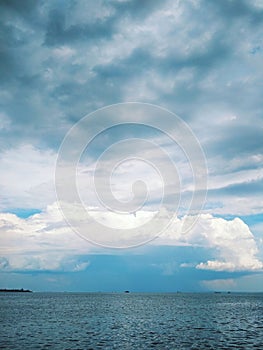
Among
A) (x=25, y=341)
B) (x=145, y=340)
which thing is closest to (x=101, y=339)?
(x=145, y=340)

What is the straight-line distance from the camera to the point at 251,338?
2532 inches

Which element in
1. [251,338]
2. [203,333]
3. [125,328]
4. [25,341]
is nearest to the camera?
[25,341]

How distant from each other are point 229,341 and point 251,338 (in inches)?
240

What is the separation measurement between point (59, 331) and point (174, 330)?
22.2 m

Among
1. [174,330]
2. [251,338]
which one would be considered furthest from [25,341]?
[251,338]

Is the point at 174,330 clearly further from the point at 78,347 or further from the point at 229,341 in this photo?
the point at 78,347

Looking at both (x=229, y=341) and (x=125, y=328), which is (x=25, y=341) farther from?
(x=229, y=341)

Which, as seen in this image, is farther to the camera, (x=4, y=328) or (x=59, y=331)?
(x=4, y=328)

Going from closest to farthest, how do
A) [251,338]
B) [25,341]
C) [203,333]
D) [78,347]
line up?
1. [78,347]
2. [25,341]
3. [251,338]
4. [203,333]

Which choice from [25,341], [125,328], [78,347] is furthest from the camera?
[125,328]

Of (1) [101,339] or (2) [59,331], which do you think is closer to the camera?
(1) [101,339]

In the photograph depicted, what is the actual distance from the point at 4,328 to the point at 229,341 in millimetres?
45338

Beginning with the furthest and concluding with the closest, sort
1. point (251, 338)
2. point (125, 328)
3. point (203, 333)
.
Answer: point (125, 328) < point (203, 333) < point (251, 338)

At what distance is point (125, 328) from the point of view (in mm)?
77375
